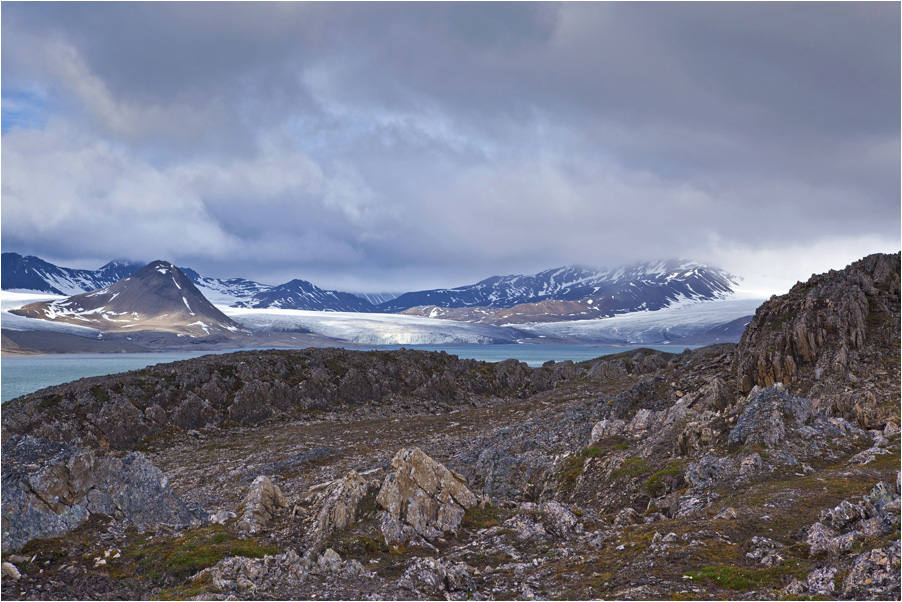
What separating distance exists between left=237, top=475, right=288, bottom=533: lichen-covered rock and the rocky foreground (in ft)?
0.35

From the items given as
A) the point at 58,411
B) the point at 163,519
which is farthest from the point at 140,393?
the point at 163,519

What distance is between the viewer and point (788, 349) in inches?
1538

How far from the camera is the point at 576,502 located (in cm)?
2934

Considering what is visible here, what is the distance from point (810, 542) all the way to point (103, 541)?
1000 inches

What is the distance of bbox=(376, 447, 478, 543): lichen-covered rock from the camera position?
2227cm

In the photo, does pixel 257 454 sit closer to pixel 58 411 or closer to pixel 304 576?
pixel 58 411

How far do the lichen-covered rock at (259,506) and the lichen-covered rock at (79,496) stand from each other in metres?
2.61

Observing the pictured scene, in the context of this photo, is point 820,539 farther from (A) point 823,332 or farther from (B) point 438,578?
(A) point 823,332

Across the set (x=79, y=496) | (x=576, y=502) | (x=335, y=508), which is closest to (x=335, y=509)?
(x=335, y=508)

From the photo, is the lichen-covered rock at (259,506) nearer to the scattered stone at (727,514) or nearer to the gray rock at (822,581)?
the scattered stone at (727,514)

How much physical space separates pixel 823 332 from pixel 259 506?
38.7 metres

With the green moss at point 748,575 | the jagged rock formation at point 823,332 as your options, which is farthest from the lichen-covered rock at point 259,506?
the jagged rock formation at point 823,332

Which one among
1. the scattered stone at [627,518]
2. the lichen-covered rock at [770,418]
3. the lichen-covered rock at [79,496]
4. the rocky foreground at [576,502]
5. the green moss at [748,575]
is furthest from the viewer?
the lichen-covered rock at [770,418]

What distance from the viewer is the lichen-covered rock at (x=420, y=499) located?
22266mm
